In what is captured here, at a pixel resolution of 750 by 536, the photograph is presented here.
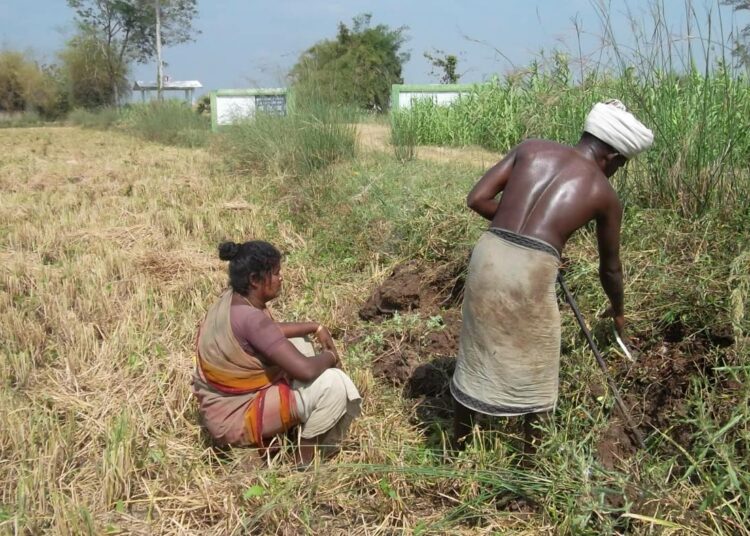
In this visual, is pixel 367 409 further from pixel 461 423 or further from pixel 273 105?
pixel 273 105

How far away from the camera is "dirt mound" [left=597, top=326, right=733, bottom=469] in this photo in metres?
3.02

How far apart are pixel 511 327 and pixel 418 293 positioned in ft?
6.48

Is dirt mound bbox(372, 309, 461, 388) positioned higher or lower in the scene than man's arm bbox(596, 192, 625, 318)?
lower

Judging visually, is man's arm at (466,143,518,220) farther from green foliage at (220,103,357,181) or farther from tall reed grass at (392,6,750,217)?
green foliage at (220,103,357,181)

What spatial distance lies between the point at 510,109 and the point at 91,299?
9063 mm

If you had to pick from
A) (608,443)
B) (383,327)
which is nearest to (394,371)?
Result: (383,327)

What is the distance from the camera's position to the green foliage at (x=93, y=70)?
35.3 meters

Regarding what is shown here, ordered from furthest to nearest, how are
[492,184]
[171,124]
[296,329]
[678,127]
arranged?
[171,124] → [678,127] → [296,329] → [492,184]

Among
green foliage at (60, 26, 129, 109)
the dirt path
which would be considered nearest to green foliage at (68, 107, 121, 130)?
green foliage at (60, 26, 129, 109)

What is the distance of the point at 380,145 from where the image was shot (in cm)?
1015

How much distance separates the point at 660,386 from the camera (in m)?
3.21

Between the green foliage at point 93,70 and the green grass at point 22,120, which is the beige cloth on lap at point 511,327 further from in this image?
the green foliage at point 93,70

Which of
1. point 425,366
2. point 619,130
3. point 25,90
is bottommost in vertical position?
point 425,366

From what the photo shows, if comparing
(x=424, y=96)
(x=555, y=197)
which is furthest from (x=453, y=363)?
(x=424, y=96)
